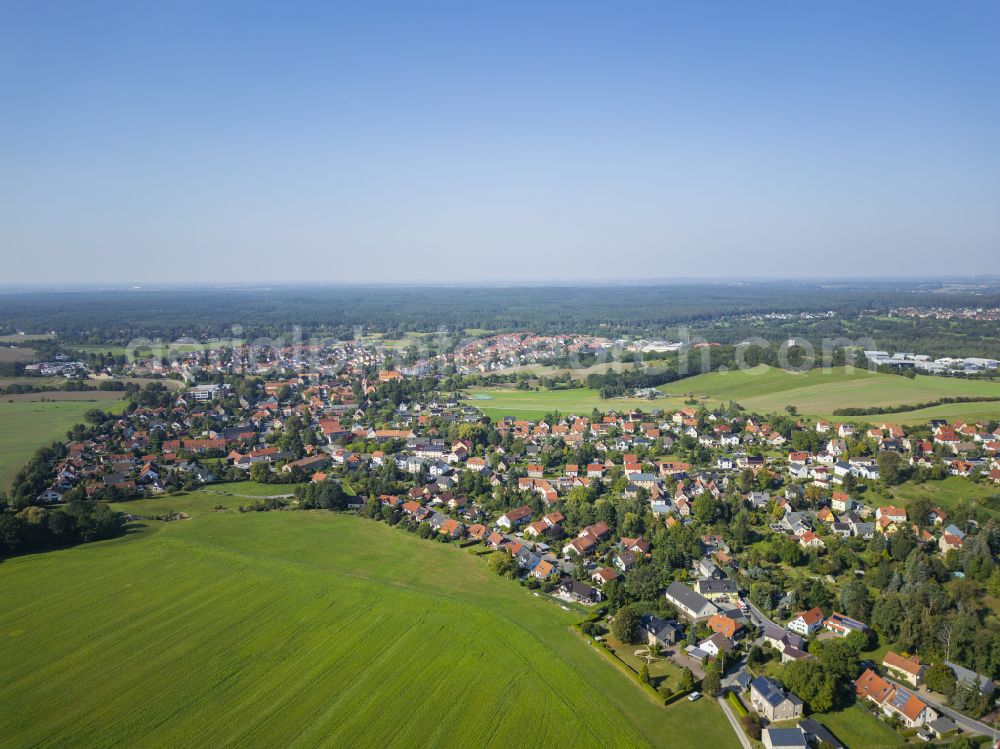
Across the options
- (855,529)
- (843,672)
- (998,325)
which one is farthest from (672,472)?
(998,325)

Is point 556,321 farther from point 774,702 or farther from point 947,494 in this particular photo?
point 774,702

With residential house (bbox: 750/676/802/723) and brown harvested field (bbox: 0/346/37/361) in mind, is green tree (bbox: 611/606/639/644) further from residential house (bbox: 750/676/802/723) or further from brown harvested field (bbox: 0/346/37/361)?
brown harvested field (bbox: 0/346/37/361)

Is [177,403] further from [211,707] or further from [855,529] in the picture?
[855,529]

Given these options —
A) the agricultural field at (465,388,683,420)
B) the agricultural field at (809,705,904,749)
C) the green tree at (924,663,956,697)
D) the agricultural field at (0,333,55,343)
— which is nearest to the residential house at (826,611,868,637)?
the green tree at (924,663,956,697)

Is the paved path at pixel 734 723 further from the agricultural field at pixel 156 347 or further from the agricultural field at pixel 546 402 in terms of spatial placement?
the agricultural field at pixel 156 347

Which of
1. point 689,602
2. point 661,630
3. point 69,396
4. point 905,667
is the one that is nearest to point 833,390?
point 689,602

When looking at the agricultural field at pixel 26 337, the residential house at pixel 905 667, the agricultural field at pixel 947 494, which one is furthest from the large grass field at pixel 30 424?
the agricultural field at pixel 26 337
